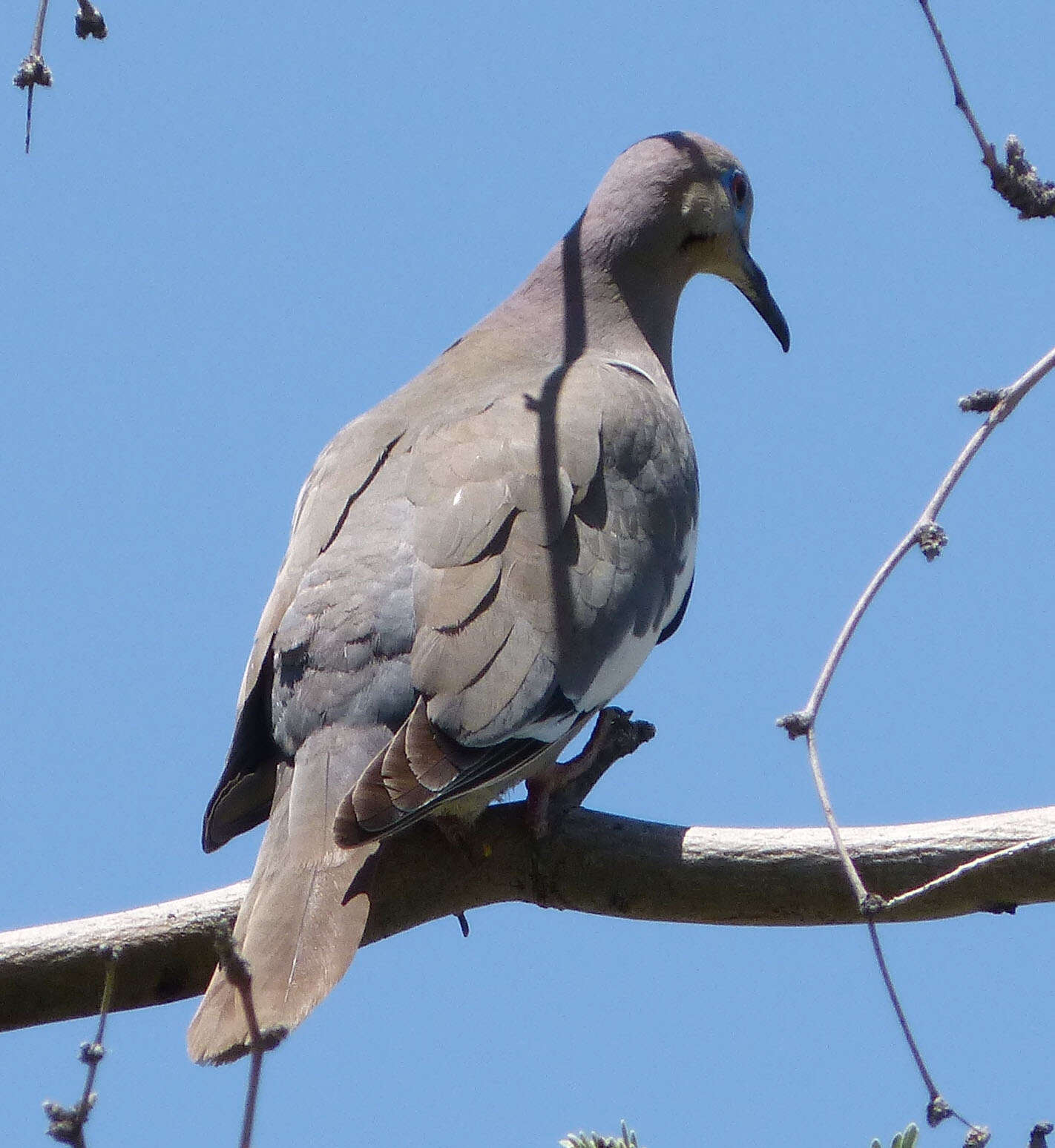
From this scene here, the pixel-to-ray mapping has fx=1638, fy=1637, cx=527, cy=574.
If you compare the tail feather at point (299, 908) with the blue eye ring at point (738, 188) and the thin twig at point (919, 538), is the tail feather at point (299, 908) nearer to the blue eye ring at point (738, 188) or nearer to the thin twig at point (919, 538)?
the thin twig at point (919, 538)

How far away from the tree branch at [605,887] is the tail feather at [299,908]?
14 cm

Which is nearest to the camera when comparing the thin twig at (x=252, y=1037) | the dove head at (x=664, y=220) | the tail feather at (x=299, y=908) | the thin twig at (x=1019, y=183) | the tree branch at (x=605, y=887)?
the thin twig at (x=252, y=1037)

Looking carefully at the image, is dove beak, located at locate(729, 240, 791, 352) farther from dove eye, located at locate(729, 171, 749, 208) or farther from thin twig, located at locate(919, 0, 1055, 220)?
thin twig, located at locate(919, 0, 1055, 220)

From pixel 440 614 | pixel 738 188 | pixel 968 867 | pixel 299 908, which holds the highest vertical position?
pixel 738 188

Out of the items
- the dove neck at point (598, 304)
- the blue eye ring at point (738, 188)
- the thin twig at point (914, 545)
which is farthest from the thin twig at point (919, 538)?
the blue eye ring at point (738, 188)

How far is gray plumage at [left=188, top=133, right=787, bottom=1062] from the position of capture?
2975 mm

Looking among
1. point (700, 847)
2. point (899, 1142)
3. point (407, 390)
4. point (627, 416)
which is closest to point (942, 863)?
point (700, 847)

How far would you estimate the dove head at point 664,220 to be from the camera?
15.6ft

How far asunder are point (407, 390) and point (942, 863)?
200 centimetres

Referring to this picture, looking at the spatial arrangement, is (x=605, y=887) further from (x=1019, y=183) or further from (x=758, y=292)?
(x=758, y=292)

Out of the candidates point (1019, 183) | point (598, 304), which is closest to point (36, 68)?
point (1019, 183)

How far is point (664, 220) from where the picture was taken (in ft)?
15.8

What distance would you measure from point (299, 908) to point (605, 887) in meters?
0.62

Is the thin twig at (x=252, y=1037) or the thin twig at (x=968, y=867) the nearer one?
the thin twig at (x=252, y=1037)
